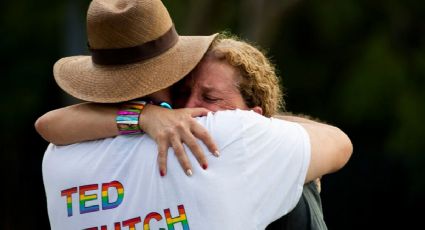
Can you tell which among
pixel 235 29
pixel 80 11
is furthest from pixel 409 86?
pixel 80 11

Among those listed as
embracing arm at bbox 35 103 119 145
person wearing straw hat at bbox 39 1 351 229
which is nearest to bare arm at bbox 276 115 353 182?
person wearing straw hat at bbox 39 1 351 229

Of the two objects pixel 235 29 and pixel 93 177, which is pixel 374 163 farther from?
pixel 93 177

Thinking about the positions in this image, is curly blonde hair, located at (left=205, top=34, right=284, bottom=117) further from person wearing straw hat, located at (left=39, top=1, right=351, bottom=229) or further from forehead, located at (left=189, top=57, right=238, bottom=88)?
person wearing straw hat, located at (left=39, top=1, right=351, bottom=229)

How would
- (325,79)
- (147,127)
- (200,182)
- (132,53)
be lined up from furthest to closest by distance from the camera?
(325,79) → (132,53) → (147,127) → (200,182)

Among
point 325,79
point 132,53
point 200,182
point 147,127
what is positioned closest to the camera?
point 200,182

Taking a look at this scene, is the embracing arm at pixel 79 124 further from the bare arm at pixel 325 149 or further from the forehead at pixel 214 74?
the bare arm at pixel 325 149

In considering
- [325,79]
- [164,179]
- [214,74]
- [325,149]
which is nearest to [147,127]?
[164,179]

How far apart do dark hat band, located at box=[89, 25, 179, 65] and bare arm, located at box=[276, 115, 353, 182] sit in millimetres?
475

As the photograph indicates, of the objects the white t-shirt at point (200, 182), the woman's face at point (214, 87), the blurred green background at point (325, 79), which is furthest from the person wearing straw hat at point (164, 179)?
the blurred green background at point (325, 79)

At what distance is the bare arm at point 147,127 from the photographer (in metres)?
2.43

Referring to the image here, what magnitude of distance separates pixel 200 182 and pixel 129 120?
0.95ft

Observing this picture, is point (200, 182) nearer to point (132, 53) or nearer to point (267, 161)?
point (267, 161)

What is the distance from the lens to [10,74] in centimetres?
1321

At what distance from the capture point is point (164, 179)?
2.43m
